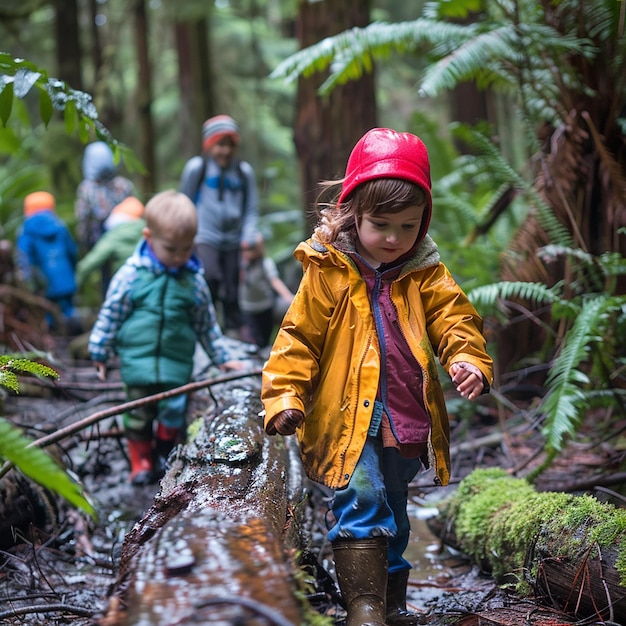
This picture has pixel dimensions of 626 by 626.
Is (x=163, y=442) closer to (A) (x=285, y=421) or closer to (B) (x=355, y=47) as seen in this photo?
(A) (x=285, y=421)

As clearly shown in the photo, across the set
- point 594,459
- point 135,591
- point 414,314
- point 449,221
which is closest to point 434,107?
point 449,221

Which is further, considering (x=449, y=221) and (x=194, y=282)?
(x=449, y=221)

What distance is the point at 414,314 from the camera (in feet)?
9.20

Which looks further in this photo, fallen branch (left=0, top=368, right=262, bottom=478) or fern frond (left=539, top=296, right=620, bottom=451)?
fern frond (left=539, top=296, right=620, bottom=451)

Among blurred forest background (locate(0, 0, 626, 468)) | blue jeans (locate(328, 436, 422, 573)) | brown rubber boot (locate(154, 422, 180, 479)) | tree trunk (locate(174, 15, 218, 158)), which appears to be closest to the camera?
blue jeans (locate(328, 436, 422, 573))

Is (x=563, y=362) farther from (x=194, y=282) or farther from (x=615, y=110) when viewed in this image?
(x=194, y=282)

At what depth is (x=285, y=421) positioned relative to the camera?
2.53 meters

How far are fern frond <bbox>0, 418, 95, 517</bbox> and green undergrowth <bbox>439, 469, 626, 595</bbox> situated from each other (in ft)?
6.51

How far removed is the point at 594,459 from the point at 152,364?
2.86 m

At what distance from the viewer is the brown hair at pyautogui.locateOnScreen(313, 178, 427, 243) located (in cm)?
Answer: 262

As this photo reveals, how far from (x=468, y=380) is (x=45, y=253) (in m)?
7.86

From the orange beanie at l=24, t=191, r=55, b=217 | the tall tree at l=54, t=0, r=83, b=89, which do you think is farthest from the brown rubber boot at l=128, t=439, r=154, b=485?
the tall tree at l=54, t=0, r=83, b=89

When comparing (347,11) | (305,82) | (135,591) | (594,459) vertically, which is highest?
(347,11)

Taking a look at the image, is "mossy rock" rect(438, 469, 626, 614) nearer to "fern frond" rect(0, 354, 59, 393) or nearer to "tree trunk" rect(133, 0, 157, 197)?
"fern frond" rect(0, 354, 59, 393)
